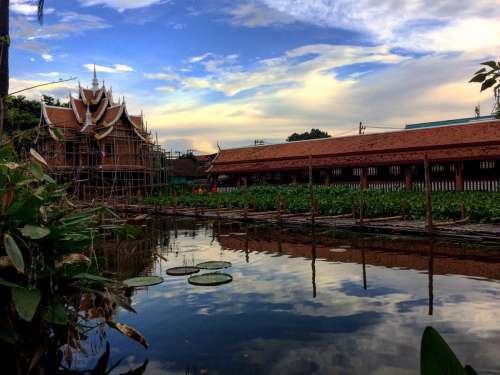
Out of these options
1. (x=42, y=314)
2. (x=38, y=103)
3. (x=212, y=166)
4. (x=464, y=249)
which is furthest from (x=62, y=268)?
(x=38, y=103)

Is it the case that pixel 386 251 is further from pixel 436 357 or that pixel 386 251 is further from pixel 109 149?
pixel 109 149

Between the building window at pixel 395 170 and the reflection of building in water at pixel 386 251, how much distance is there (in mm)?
12480

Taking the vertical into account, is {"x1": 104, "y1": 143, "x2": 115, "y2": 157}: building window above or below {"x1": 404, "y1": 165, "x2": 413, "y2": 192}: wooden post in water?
above

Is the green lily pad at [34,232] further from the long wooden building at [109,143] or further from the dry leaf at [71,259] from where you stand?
the long wooden building at [109,143]

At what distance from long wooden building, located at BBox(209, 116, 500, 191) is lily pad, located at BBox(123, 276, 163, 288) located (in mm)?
11427

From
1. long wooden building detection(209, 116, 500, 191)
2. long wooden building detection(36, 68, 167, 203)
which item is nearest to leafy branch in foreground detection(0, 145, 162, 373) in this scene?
long wooden building detection(209, 116, 500, 191)

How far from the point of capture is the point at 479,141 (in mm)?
23766

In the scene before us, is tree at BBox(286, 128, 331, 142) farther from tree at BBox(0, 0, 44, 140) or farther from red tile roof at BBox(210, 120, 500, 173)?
tree at BBox(0, 0, 44, 140)

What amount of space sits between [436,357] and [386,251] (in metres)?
12.3

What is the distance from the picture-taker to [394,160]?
25875 mm

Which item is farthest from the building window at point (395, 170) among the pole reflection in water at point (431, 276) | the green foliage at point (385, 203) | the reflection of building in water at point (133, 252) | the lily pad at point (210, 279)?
the lily pad at point (210, 279)

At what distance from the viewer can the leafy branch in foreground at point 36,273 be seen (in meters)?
3.60

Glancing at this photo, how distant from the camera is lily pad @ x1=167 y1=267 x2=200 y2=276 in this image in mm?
10406

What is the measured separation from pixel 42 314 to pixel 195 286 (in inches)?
220
